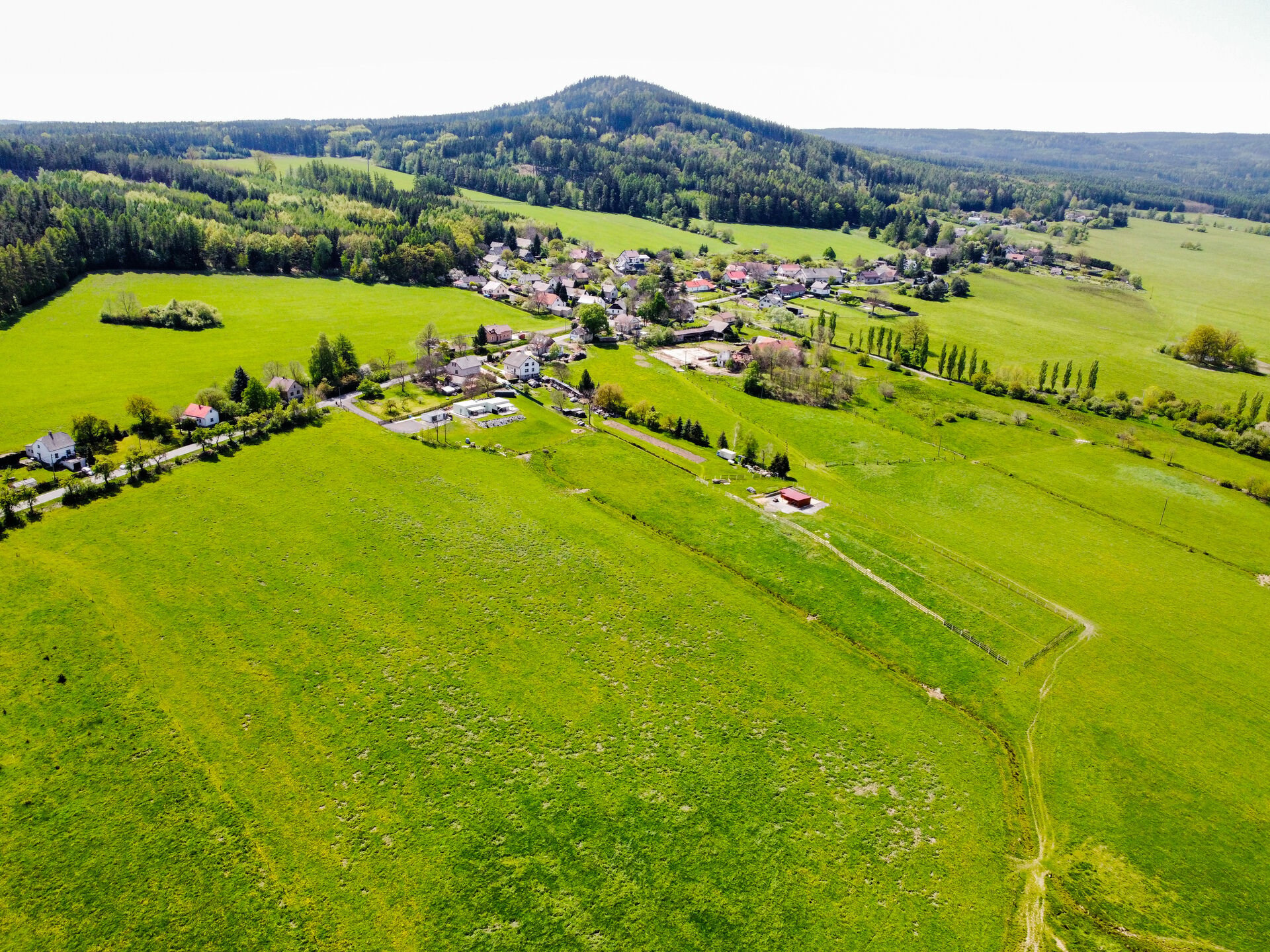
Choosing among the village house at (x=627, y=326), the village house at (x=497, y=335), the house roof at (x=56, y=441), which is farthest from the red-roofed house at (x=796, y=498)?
the house roof at (x=56, y=441)

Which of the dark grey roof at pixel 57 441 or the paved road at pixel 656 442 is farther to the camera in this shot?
the paved road at pixel 656 442

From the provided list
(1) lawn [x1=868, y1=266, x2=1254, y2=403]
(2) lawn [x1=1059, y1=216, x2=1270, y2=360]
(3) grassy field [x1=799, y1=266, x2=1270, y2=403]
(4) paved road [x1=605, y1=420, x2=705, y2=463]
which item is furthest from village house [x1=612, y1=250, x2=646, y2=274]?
(2) lawn [x1=1059, y1=216, x2=1270, y2=360]

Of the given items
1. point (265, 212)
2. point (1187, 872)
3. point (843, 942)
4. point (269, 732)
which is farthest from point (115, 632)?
point (265, 212)

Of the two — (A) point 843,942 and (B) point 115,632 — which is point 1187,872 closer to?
(A) point 843,942

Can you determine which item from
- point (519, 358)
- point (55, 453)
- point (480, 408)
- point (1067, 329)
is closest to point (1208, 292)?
point (1067, 329)

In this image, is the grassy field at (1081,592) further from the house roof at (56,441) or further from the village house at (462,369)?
the house roof at (56,441)

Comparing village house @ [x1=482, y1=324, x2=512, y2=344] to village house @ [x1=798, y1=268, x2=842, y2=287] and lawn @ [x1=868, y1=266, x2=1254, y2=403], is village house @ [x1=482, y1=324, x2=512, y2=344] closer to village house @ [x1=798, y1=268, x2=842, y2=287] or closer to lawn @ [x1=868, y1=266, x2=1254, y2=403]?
lawn @ [x1=868, y1=266, x2=1254, y2=403]
